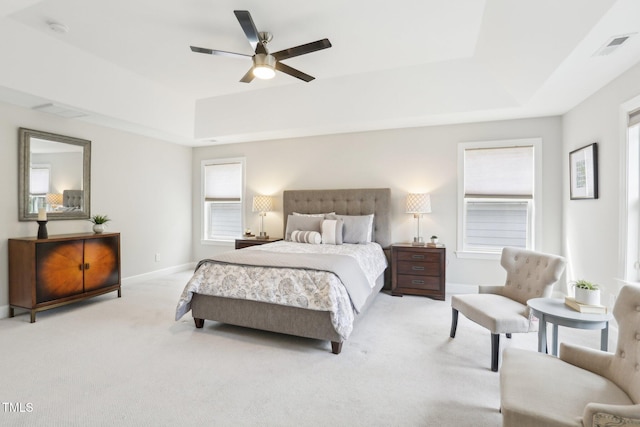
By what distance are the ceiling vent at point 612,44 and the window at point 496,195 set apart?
1.92 m

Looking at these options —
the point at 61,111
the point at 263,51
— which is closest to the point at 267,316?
the point at 263,51

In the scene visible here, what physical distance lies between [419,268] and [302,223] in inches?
72.4

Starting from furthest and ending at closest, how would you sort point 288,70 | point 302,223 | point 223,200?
point 223,200, point 302,223, point 288,70

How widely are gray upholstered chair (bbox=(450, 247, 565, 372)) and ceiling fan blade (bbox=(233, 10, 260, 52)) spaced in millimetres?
2966

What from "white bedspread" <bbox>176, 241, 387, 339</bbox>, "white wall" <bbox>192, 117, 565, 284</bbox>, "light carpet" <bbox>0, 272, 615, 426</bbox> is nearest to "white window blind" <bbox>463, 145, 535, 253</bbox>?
"white wall" <bbox>192, 117, 565, 284</bbox>

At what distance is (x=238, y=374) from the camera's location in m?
2.39

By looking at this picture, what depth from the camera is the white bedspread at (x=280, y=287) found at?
2689mm

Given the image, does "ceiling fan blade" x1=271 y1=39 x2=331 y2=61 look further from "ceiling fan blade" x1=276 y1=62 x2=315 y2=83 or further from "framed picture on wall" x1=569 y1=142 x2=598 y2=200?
"framed picture on wall" x1=569 y1=142 x2=598 y2=200

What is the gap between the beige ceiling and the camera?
8.79 ft

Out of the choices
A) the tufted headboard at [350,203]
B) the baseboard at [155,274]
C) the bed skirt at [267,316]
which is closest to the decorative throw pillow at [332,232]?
the tufted headboard at [350,203]

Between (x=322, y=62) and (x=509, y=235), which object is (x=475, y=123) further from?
(x=322, y=62)

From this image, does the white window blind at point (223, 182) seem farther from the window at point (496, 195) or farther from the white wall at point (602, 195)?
the white wall at point (602, 195)

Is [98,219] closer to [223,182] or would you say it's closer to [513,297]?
[223,182]

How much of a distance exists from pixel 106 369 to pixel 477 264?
4551mm
